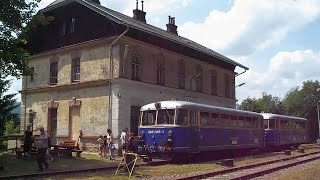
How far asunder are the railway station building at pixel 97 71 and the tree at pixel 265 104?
32.0 metres

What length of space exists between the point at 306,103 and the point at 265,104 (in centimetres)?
603

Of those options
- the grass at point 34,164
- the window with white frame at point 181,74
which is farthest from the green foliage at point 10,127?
the grass at point 34,164

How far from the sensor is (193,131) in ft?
63.6

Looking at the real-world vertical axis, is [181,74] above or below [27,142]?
above

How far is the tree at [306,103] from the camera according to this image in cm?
6325

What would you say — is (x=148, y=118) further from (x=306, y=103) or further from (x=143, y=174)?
(x=306, y=103)

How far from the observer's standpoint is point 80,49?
1057 inches

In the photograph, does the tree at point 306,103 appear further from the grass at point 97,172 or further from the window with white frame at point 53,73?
the grass at point 97,172

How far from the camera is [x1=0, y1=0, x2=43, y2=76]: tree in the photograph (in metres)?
18.8

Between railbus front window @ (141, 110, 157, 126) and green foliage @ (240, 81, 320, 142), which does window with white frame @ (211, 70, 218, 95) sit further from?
green foliage @ (240, 81, 320, 142)

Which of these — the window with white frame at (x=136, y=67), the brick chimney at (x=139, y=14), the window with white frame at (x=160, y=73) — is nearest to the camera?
the window with white frame at (x=136, y=67)

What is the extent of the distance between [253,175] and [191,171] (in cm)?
233

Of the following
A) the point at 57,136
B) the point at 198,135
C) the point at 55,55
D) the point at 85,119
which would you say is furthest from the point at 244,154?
the point at 55,55

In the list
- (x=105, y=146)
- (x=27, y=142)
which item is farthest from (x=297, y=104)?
(x=27, y=142)
